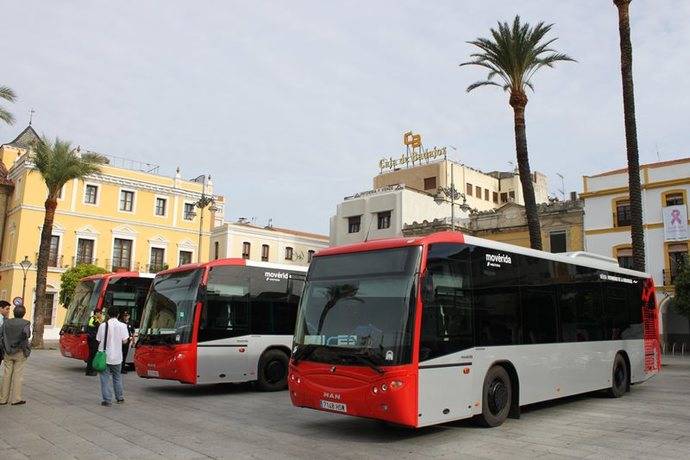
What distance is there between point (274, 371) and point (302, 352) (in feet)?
19.2

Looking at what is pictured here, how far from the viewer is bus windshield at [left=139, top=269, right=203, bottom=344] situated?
13.1 metres

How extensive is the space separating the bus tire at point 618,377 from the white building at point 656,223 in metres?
23.0

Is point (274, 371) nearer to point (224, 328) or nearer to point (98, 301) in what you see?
point (224, 328)

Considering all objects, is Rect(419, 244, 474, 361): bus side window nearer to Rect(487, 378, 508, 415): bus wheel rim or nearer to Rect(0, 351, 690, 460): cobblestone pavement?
Rect(487, 378, 508, 415): bus wheel rim

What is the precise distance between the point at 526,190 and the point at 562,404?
12407mm

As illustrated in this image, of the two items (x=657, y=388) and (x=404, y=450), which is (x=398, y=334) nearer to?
(x=404, y=450)

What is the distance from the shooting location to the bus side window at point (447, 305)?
26.5 ft

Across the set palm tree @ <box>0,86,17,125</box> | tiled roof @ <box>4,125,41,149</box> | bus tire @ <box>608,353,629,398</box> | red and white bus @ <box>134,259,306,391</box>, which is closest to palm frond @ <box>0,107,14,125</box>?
palm tree @ <box>0,86,17,125</box>

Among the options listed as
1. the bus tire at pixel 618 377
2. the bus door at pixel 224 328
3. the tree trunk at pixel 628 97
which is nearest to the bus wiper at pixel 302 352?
the bus door at pixel 224 328

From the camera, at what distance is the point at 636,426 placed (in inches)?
368

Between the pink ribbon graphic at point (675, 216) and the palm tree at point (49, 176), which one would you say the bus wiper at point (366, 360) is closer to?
the palm tree at point (49, 176)

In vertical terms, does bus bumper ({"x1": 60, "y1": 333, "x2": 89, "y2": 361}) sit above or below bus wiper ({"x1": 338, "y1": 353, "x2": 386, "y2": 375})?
below

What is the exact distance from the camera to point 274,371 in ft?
47.1

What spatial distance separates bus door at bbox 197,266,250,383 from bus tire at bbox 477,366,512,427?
257 inches
